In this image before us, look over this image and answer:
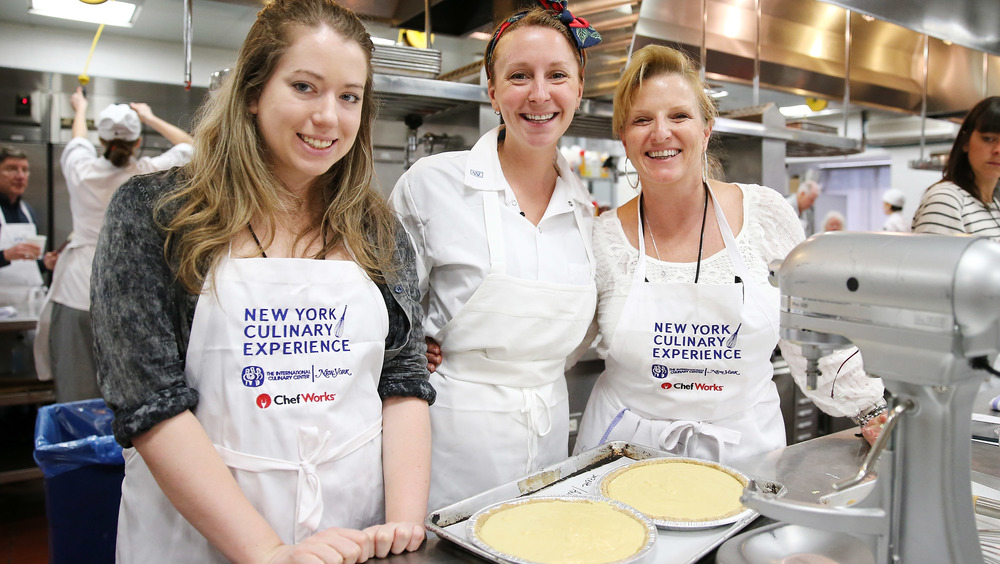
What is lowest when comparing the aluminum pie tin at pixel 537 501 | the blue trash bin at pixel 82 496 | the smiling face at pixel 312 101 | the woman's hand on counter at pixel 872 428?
the blue trash bin at pixel 82 496

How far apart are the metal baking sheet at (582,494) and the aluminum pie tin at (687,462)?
1 centimetres

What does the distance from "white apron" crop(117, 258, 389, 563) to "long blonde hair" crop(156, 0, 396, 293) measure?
69 millimetres

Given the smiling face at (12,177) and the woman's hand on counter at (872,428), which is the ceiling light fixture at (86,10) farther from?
the woman's hand on counter at (872,428)

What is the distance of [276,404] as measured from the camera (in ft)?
3.84

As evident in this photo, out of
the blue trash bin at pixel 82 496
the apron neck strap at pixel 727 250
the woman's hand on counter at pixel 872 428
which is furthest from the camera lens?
the blue trash bin at pixel 82 496

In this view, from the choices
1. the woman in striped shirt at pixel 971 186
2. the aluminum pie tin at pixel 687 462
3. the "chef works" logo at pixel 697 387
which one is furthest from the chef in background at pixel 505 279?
the woman in striped shirt at pixel 971 186

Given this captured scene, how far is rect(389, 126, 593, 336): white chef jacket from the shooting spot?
1641 millimetres

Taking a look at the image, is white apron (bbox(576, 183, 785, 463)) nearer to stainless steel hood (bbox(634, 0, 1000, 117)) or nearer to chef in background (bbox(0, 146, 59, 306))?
stainless steel hood (bbox(634, 0, 1000, 117))

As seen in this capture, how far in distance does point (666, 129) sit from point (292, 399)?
1.13 meters

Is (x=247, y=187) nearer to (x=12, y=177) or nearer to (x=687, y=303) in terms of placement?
(x=687, y=303)

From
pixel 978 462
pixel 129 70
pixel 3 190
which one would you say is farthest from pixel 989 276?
pixel 129 70

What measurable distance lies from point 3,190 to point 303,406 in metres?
4.88

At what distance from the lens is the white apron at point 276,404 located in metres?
1.16

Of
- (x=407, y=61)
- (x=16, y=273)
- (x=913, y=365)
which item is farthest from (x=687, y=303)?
(x=16, y=273)
